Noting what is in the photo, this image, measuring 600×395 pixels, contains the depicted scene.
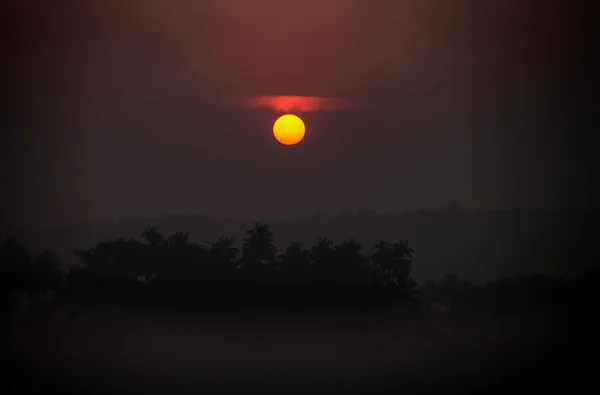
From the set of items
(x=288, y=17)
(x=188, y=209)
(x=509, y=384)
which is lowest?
(x=509, y=384)

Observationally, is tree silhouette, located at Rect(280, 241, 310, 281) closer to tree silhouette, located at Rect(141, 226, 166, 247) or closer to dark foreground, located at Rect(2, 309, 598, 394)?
dark foreground, located at Rect(2, 309, 598, 394)

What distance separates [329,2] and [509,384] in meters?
3.36

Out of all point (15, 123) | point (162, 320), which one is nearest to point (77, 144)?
point (15, 123)

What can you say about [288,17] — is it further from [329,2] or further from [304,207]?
[304,207]

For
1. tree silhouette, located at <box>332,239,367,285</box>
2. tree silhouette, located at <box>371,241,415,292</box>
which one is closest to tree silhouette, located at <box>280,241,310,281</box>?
tree silhouette, located at <box>332,239,367,285</box>

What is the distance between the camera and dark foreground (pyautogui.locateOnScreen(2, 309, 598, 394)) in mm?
5992

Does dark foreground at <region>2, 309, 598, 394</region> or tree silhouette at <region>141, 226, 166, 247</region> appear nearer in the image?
dark foreground at <region>2, 309, 598, 394</region>

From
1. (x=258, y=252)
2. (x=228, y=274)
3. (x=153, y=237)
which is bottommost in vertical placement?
(x=228, y=274)

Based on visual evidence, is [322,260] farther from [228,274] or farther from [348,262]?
[228,274]

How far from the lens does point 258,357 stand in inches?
237

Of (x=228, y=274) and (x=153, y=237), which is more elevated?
(x=153, y=237)

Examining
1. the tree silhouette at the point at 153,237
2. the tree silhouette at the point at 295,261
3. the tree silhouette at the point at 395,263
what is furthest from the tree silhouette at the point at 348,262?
the tree silhouette at the point at 153,237

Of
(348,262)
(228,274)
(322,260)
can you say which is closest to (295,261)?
(322,260)

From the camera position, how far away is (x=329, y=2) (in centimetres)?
624
